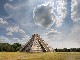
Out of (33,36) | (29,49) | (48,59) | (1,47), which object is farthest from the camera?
(1,47)

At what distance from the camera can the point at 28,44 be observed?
56844 millimetres

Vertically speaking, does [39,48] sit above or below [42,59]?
above

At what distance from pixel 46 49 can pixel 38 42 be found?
318cm

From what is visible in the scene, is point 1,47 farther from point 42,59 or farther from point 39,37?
point 42,59

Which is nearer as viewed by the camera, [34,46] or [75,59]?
[75,59]

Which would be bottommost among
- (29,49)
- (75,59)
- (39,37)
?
(75,59)

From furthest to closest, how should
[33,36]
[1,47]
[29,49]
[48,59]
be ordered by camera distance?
1. [1,47]
2. [33,36]
3. [29,49]
4. [48,59]

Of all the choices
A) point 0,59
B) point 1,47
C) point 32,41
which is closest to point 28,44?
point 32,41

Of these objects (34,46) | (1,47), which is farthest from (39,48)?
(1,47)

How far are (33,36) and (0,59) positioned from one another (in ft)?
107

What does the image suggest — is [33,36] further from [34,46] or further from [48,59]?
[48,59]

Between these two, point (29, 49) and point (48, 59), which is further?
point (29, 49)

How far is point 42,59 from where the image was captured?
23734 millimetres

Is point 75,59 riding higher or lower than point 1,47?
lower
